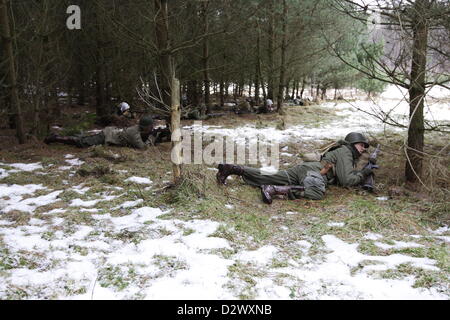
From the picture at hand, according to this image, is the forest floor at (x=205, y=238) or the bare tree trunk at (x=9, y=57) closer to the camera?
the forest floor at (x=205, y=238)

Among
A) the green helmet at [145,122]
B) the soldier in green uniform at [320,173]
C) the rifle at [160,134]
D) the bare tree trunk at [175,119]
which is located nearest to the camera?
the bare tree trunk at [175,119]

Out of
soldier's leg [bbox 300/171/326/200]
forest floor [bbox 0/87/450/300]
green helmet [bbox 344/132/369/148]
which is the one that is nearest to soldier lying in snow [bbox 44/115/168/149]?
forest floor [bbox 0/87/450/300]

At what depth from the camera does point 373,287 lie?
2543 millimetres

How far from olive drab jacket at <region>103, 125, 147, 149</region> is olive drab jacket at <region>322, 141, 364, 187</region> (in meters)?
4.15

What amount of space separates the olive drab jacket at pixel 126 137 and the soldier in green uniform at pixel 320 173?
295cm

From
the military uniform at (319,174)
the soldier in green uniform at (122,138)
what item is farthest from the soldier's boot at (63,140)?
the military uniform at (319,174)

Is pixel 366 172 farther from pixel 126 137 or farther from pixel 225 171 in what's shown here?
pixel 126 137

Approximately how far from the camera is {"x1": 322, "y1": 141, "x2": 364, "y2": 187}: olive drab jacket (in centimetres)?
510

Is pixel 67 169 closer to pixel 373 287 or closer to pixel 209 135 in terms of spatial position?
pixel 209 135

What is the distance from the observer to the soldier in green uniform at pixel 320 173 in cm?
494

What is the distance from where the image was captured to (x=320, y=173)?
5109mm

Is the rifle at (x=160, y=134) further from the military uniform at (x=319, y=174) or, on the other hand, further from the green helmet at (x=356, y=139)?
the green helmet at (x=356, y=139)

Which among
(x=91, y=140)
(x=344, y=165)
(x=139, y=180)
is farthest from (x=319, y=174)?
(x=91, y=140)

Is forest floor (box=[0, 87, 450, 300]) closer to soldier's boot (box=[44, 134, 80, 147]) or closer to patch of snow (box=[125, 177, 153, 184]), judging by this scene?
patch of snow (box=[125, 177, 153, 184])
